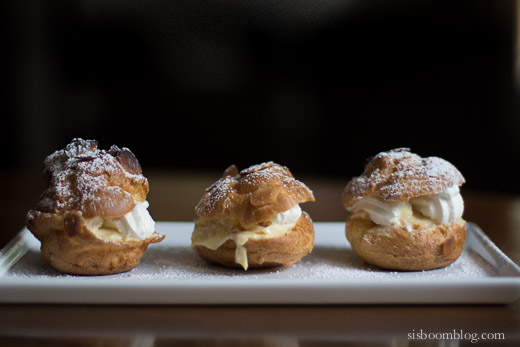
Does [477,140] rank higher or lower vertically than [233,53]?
lower

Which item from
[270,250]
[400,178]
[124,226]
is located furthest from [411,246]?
[124,226]

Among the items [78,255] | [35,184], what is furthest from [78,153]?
[35,184]

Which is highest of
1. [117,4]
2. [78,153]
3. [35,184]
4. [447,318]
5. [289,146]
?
[117,4]

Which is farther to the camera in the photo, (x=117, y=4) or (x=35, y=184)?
(x=117, y=4)

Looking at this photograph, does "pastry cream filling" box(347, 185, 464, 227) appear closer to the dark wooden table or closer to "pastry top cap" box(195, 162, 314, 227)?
"pastry top cap" box(195, 162, 314, 227)

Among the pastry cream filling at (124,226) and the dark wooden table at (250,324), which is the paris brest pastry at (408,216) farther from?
the pastry cream filling at (124,226)

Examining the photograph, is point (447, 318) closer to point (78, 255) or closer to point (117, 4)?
point (78, 255)

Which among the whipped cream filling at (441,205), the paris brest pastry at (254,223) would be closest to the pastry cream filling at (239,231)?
the paris brest pastry at (254,223)
